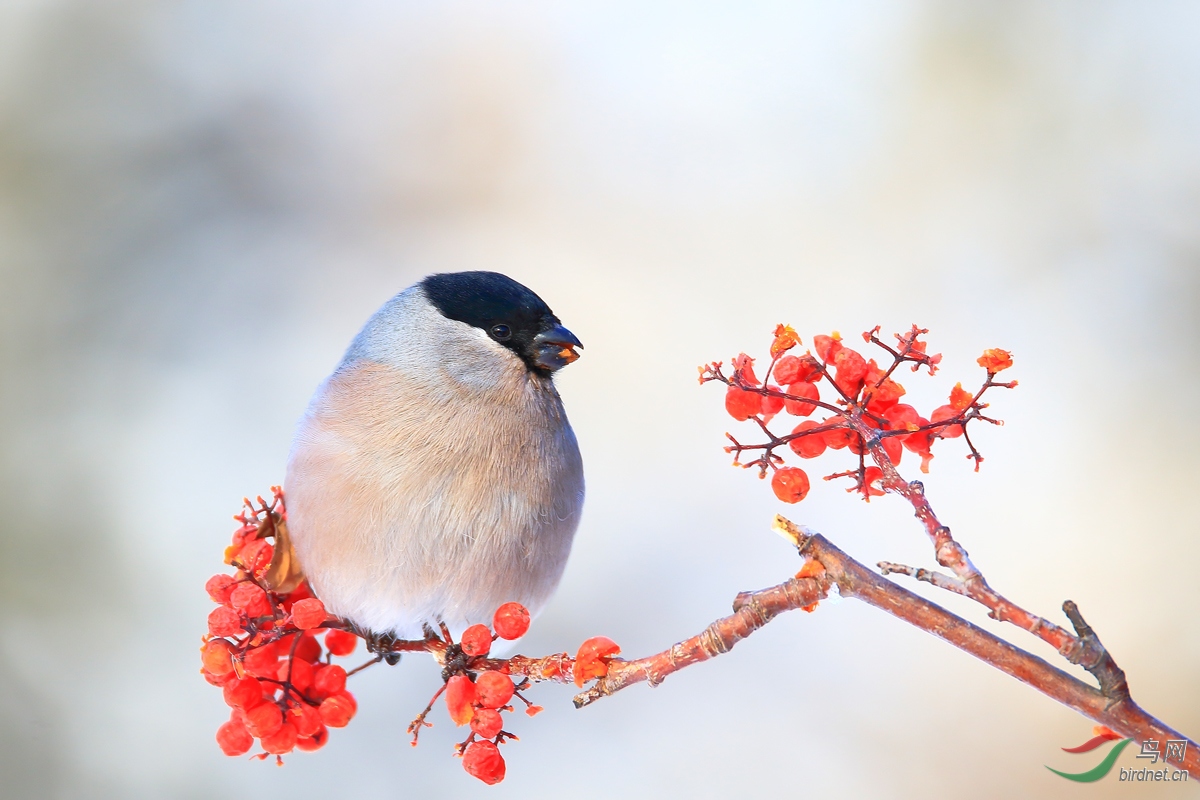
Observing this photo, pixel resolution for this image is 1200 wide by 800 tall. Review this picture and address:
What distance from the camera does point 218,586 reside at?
743mm

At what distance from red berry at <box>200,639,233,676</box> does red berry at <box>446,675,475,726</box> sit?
0.16 metres

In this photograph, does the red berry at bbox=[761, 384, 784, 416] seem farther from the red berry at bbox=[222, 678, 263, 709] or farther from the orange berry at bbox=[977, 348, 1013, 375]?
the red berry at bbox=[222, 678, 263, 709]

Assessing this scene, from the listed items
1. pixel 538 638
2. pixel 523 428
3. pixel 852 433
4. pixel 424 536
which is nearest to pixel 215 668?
pixel 424 536

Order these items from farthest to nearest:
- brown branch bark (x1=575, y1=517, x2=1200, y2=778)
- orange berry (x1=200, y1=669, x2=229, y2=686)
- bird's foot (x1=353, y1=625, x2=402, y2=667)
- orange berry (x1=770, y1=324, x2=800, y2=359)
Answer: bird's foot (x1=353, y1=625, x2=402, y2=667), orange berry (x1=200, y1=669, x2=229, y2=686), orange berry (x1=770, y1=324, x2=800, y2=359), brown branch bark (x1=575, y1=517, x2=1200, y2=778)

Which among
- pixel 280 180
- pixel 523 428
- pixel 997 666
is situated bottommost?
pixel 997 666

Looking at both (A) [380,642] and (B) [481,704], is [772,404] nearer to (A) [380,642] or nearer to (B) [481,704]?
(B) [481,704]

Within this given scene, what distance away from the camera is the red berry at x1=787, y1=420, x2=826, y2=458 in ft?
2.15

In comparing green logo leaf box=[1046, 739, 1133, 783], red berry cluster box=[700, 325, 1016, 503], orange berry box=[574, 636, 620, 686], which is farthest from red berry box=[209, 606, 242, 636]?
green logo leaf box=[1046, 739, 1133, 783]

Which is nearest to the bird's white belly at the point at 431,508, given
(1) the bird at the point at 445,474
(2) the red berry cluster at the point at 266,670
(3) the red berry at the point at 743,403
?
(1) the bird at the point at 445,474

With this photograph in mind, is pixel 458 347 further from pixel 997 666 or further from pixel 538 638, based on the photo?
pixel 538 638

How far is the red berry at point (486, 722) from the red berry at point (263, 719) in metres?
0.16

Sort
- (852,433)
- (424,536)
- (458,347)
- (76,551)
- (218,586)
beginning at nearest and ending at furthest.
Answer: (852,433) → (218,586) → (424,536) → (458,347) → (76,551)

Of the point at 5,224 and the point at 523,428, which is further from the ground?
the point at 5,224

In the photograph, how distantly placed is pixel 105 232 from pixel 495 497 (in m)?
1.34
